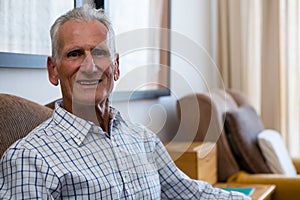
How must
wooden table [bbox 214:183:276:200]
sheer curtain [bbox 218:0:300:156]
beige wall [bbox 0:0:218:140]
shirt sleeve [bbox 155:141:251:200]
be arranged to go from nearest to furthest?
shirt sleeve [bbox 155:141:251:200] < beige wall [bbox 0:0:218:140] < wooden table [bbox 214:183:276:200] < sheer curtain [bbox 218:0:300:156]

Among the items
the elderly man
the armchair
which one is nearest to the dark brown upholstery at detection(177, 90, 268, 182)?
the armchair

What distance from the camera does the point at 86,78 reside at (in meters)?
1.51

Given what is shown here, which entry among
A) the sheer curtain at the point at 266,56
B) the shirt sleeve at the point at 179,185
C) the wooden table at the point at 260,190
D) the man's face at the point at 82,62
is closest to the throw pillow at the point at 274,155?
the wooden table at the point at 260,190

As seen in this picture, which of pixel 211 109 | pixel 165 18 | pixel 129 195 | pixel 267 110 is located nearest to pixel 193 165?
pixel 211 109

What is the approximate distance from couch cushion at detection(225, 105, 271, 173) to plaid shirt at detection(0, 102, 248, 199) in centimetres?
145

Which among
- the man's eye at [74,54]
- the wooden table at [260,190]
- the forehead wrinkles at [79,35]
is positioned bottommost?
the wooden table at [260,190]

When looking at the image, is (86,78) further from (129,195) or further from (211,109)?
(211,109)

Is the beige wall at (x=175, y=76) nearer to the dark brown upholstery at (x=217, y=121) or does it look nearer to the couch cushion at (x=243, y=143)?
the dark brown upholstery at (x=217, y=121)

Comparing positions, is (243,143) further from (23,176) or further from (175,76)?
(23,176)

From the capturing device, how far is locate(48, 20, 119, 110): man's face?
150 centimetres

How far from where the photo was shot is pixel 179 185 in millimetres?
1750

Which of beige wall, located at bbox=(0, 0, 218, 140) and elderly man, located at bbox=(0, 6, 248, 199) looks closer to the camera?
elderly man, located at bbox=(0, 6, 248, 199)

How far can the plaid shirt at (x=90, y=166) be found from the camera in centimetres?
129

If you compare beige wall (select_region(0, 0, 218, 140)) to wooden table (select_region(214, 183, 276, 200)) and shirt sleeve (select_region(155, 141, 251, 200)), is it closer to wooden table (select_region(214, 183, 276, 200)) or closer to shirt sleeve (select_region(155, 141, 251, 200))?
shirt sleeve (select_region(155, 141, 251, 200))
